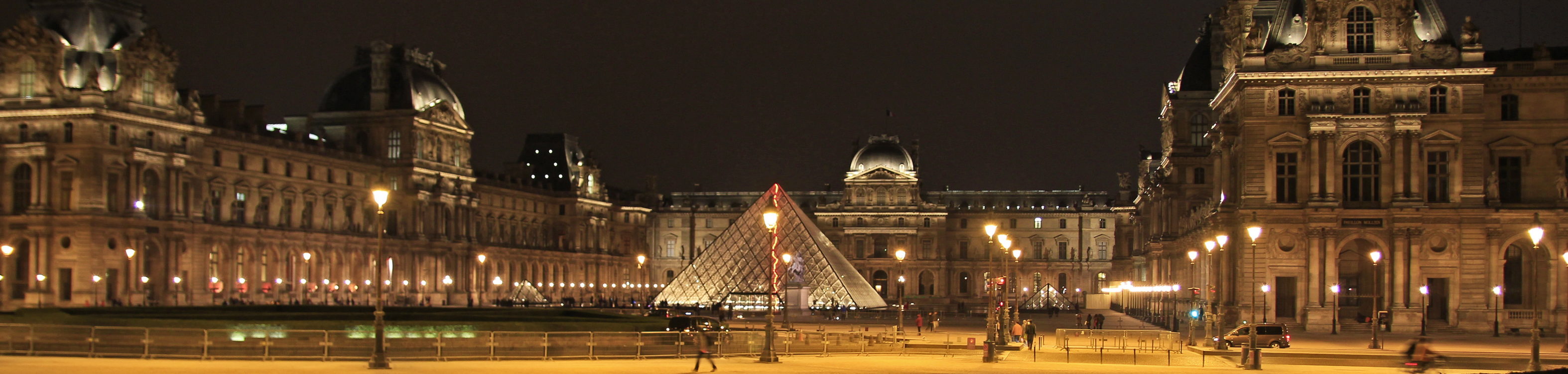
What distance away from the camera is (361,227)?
85812mm

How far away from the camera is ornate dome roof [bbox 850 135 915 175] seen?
12169 centimetres

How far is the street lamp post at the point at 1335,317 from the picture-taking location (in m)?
50.0

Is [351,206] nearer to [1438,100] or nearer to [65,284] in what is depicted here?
[65,284]

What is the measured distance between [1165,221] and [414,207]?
129 feet

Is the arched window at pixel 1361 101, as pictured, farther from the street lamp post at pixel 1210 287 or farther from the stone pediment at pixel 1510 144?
the street lamp post at pixel 1210 287

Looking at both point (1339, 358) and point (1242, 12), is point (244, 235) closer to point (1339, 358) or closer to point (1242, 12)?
point (1242, 12)

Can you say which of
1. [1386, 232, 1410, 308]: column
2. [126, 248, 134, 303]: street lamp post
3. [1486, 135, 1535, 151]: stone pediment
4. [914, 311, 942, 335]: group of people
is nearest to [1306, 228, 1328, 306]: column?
[1386, 232, 1410, 308]: column

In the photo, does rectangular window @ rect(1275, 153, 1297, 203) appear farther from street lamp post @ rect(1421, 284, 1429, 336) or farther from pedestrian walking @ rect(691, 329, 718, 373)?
pedestrian walking @ rect(691, 329, 718, 373)

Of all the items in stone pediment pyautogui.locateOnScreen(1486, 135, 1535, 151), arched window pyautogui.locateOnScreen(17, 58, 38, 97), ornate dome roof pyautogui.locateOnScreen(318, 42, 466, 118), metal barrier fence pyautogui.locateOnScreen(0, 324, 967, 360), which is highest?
ornate dome roof pyautogui.locateOnScreen(318, 42, 466, 118)

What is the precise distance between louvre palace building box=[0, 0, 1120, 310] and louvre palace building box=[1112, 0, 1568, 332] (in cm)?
2166

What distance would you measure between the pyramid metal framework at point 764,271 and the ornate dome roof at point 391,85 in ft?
54.4

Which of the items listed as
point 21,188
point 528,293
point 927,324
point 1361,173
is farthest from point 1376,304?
point 528,293

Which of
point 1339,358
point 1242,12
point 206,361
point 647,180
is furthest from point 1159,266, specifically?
point 647,180

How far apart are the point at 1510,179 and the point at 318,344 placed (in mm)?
36056
